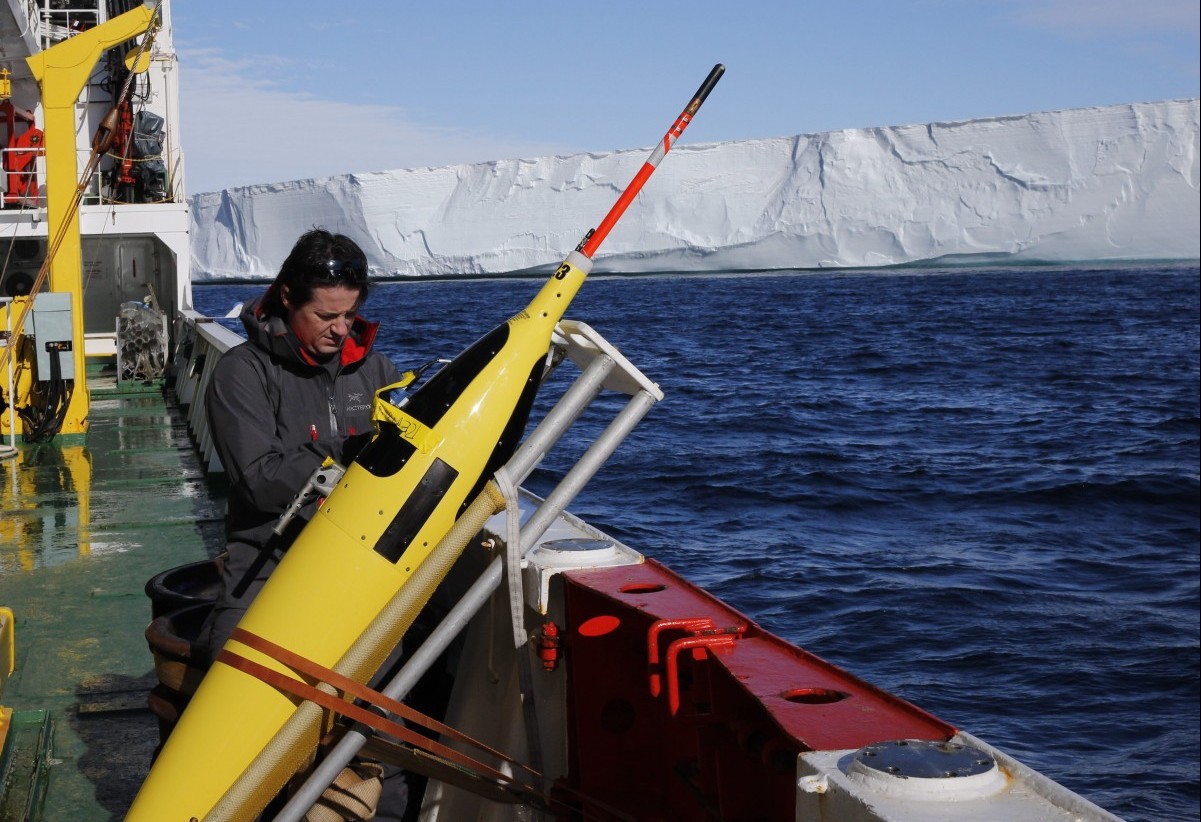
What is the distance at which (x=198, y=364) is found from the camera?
9.20 meters

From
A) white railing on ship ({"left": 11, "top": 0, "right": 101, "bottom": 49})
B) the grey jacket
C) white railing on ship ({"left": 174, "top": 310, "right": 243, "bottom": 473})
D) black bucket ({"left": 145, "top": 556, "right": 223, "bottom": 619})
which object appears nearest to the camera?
the grey jacket

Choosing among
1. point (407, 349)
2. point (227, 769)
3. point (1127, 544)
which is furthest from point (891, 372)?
point (227, 769)

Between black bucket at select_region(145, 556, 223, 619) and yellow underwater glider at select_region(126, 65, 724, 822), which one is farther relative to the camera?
black bucket at select_region(145, 556, 223, 619)

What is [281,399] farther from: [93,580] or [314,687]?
[93,580]

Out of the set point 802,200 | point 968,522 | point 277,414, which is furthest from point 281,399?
point 802,200

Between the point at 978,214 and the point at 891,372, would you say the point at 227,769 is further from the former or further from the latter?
the point at 978,214

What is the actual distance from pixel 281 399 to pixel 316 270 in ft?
0.81

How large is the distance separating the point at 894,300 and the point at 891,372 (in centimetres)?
2464

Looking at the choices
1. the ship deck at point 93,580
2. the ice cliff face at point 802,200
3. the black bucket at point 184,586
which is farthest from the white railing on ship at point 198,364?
the ice cliff face at point 802,200

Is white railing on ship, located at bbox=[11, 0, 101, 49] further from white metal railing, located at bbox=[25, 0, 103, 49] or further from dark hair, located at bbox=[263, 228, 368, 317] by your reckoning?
dark hair, located at bbox=[263, 228, 368, 317]

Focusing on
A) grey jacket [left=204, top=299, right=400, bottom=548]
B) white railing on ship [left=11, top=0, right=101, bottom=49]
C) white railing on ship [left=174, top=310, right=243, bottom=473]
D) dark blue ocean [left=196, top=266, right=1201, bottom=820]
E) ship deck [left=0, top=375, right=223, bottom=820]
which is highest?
white railing on ship [left=11, top=0, right=101, bottom=49]

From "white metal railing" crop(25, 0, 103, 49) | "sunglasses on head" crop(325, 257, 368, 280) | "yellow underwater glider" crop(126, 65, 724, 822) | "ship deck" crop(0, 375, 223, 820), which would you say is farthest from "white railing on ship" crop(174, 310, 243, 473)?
"yellow underwater glider" crop(126, 65, 724, 822)

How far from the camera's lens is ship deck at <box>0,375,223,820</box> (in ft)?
10.6

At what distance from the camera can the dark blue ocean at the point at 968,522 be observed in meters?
6.45
